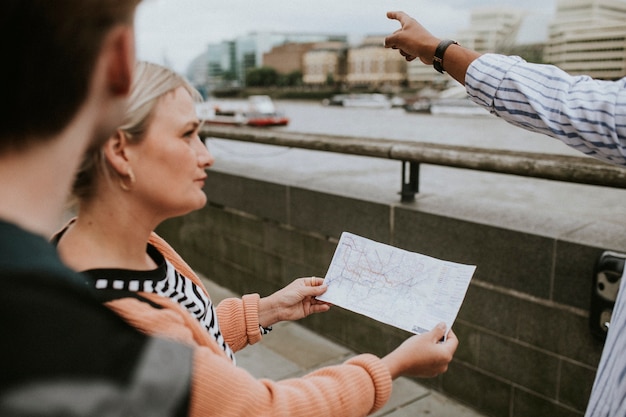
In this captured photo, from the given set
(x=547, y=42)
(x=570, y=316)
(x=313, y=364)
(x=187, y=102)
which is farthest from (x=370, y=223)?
(x=547, y=42)

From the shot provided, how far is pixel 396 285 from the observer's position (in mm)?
1688

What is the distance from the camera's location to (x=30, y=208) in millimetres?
674

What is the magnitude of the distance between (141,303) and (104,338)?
0.59m

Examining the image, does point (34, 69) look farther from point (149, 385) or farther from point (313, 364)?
point (313, 364)

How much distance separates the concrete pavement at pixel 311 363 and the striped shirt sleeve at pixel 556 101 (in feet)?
8.17

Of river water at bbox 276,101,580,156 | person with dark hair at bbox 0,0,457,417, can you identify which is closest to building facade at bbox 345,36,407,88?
river water at bbox 276,101,580,156

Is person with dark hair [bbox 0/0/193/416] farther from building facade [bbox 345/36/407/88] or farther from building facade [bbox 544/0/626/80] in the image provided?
building facade [bbox 345/36/407/88]

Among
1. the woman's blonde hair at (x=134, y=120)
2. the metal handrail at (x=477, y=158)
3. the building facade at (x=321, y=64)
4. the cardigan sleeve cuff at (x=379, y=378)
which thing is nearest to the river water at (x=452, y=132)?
the metal handrail at (x=477, y=158)

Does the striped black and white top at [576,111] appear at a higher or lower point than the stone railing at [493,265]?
higher

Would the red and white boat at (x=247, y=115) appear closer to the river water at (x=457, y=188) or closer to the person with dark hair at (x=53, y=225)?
the river water at (x=457, y=188)

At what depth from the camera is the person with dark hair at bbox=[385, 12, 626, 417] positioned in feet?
4.74

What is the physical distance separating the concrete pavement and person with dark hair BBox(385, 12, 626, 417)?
7.35ft

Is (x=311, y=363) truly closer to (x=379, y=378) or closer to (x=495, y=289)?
(x=495, y=289)

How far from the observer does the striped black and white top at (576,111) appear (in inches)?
56.7
